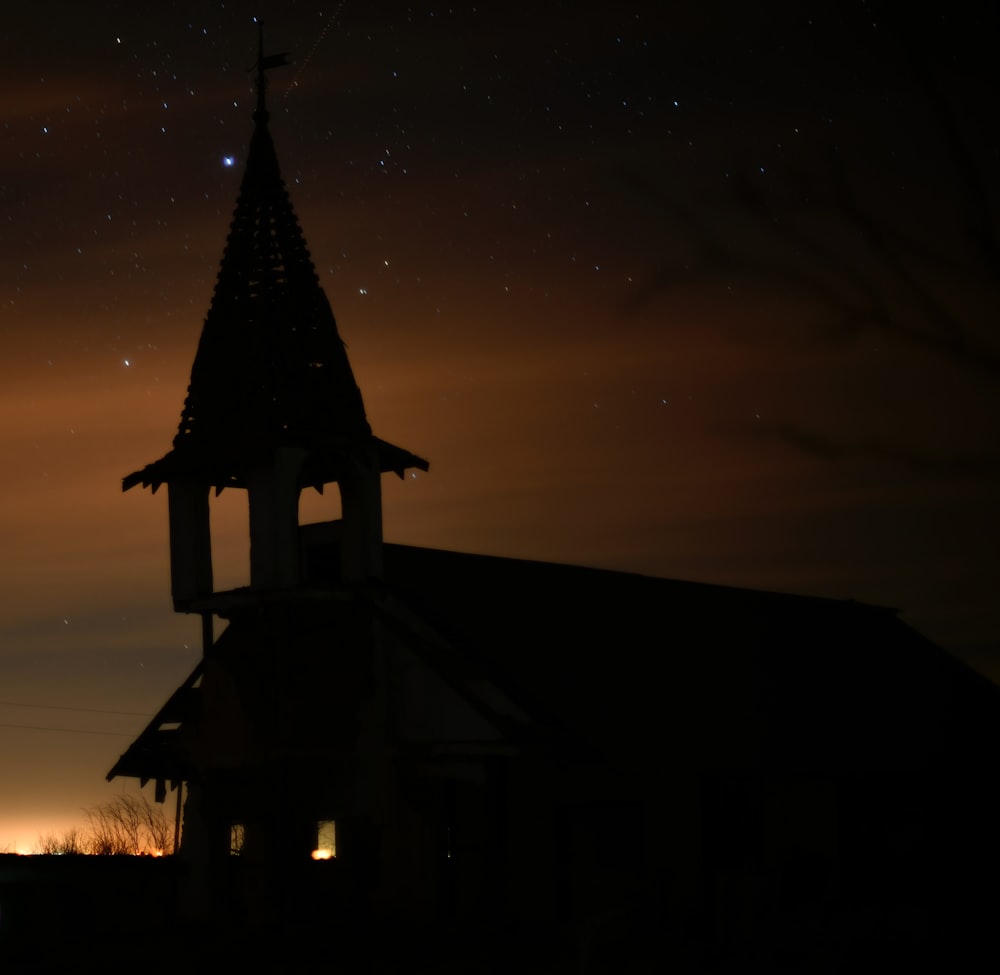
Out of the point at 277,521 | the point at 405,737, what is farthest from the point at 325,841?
the point at 277,521

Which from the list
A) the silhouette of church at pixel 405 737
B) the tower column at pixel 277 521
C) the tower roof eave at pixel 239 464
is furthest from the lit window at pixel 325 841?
the tower roof eave at pixel 239 464

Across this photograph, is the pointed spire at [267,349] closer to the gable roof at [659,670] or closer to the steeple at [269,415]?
the steeple at [269,415]

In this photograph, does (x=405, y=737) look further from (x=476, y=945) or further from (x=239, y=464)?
(x=239, y=464)

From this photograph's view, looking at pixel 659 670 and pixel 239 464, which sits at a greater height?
pixel 239 464

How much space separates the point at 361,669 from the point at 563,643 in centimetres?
417

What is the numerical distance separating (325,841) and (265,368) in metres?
8.07

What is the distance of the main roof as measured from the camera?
25.5 m

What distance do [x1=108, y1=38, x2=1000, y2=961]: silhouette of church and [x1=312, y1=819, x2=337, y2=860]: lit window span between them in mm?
96

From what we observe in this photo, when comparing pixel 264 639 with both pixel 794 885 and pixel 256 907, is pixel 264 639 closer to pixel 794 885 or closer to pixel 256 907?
pixel 256 907

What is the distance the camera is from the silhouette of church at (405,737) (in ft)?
81.4

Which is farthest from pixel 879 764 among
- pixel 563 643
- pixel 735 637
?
pixel 563 643

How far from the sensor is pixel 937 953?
22312 mm

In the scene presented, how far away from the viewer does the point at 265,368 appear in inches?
1011

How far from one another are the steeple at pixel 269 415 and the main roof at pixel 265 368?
0.07 ft
